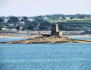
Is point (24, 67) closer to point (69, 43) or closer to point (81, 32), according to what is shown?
point (69, 43)

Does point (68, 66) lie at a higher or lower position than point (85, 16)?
higher

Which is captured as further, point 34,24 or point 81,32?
point 34,24

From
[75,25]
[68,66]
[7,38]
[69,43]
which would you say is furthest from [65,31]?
[68,66]

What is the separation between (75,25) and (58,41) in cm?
1907

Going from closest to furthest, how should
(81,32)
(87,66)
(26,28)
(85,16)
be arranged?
1. (87,66)
2. (81,32)
3. (26,28)
4. (85,16)

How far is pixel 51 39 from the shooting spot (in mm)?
71688

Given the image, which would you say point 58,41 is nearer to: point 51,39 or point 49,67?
point 51,39

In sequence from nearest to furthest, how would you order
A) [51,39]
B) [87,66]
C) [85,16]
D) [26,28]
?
1. [87,66]
2. [51,39]
3. [26,28]
4. [85,16]

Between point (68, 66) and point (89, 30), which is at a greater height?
point (68, 66)

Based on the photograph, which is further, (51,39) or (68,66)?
(51,39)

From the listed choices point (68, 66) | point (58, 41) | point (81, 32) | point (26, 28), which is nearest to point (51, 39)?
point (58, 41)

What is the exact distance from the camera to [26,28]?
99250mm

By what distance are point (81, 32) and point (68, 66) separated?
181 ft

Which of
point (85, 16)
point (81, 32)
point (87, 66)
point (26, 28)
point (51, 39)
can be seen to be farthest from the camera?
point (85, 16)
